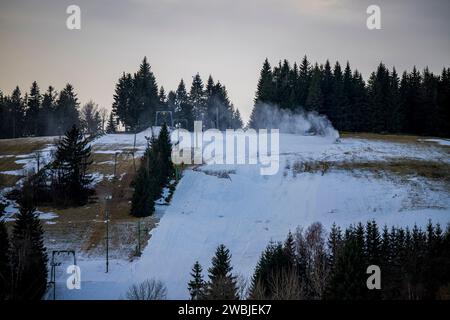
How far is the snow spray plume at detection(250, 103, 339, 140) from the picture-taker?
109 m

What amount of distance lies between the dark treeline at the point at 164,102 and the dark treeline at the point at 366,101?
959 cm

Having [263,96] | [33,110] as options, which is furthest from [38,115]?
[263,96]

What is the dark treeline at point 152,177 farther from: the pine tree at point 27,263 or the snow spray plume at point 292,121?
the snow spray plume at point 292,121

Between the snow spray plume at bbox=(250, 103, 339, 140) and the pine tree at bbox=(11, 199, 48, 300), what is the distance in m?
69.5

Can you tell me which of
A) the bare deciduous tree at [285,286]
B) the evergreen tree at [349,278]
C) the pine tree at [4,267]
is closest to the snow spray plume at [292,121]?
the bare deciduous tree at [285,286]

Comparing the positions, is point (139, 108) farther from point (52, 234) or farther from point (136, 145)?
point (52, 234)

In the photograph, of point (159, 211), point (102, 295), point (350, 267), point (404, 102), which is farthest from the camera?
point (404, 102)

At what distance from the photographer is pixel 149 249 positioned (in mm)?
55781

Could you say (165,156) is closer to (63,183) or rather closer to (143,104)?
(63,183)

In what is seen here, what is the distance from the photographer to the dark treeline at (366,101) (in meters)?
112

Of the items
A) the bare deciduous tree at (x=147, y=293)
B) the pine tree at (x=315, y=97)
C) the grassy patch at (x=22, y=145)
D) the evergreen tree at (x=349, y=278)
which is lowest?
the bare deciduous tree at (x=147, y=293)

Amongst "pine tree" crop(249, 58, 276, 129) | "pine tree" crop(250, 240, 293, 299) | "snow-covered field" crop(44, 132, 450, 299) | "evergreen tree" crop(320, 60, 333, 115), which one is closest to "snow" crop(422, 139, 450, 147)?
"snow-covered field" crop(44, 132, 450, 299)
